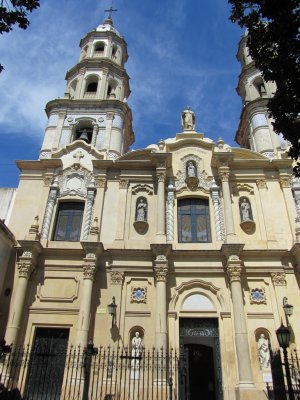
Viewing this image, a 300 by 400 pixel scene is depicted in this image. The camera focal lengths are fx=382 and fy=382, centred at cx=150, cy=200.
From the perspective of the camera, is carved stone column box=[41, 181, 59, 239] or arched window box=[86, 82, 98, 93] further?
arched window box=[86, 82, 98, 93]

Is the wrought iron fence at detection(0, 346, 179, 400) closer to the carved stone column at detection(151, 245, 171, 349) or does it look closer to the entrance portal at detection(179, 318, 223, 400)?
the carved stone column at detection(151, 245, 171, 349)

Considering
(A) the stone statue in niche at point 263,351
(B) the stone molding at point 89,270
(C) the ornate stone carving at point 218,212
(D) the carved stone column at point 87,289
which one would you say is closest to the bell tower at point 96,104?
(C) the ornate stone carving at point 218,212

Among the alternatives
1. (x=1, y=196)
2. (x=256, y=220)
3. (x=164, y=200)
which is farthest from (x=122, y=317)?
(x=1, y=196)

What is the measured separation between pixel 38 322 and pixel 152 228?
6.39 metres

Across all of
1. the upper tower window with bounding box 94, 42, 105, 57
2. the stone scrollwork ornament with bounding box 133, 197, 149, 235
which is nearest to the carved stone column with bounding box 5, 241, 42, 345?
the stone scrollwork ornament with bounding box 133, 197, 149, 235

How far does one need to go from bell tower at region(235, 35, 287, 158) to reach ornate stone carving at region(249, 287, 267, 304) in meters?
8.11

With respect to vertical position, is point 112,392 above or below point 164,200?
below

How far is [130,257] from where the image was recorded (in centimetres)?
1683

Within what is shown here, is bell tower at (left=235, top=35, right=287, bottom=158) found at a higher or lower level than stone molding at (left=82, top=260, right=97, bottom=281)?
higher

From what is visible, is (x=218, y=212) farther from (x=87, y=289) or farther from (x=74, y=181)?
(x=74, y=181)

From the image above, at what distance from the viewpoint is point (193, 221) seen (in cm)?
1828

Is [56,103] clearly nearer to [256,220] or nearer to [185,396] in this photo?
[256,220]

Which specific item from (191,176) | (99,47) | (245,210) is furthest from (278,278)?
(99,47)

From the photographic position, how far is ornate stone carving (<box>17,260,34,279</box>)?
52.5 ft
